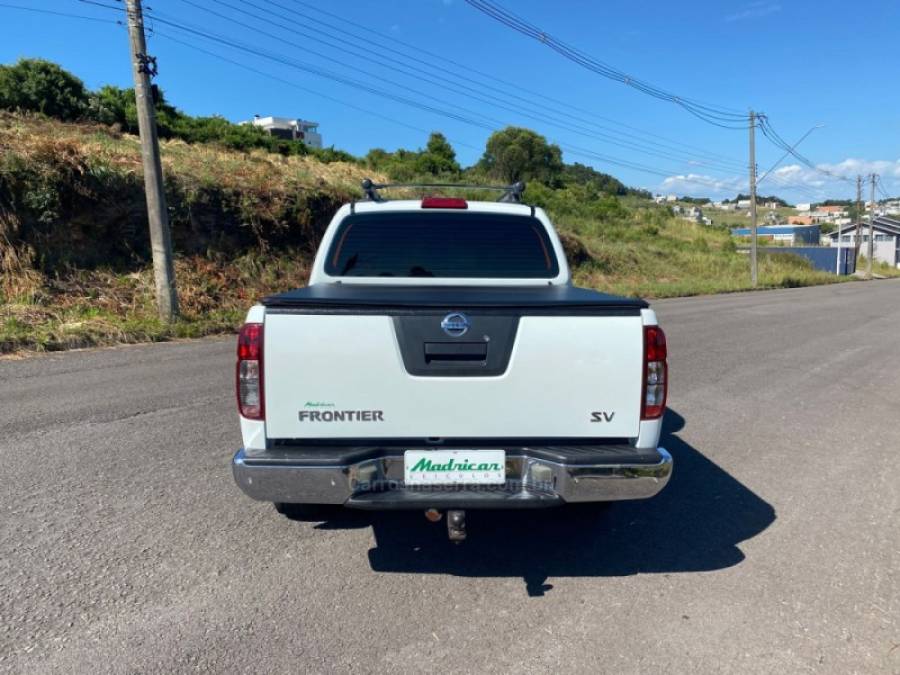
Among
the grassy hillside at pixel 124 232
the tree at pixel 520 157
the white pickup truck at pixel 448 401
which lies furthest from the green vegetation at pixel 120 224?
the tree at pixel 520 157

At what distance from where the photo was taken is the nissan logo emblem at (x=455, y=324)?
8.98 ft

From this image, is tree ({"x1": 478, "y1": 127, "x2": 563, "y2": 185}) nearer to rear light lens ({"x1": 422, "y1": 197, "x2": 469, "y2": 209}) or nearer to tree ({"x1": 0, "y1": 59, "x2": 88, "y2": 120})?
tree ({"x1": 0, "y1": 59, "x2": 88, "y2": 120})

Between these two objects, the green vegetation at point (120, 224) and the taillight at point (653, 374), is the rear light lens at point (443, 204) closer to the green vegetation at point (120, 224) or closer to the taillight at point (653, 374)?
the taillight at point (653, 374)

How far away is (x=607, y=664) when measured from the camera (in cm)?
246

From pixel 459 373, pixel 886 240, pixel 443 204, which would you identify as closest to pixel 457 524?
pixel 459 373

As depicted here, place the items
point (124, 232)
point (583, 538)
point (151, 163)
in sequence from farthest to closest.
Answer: point (124, 232) → point (151, 163) → point (583, 538)

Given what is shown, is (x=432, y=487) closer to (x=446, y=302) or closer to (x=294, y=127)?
(x=446, y=302)

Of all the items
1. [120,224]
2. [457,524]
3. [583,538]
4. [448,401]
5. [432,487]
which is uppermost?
[120,224]

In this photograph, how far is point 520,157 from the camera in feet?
192

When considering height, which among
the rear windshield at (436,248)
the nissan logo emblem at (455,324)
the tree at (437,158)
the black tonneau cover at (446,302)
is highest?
the tree at (437,158)

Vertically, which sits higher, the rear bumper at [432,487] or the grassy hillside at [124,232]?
the grassy hillside at [124,232]

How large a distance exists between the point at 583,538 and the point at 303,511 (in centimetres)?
161

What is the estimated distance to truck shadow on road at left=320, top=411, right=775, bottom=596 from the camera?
127 inches

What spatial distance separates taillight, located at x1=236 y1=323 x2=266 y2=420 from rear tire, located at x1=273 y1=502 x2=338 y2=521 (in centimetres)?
101
